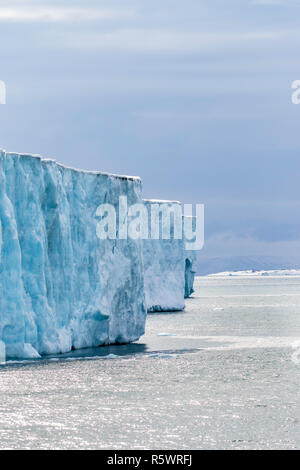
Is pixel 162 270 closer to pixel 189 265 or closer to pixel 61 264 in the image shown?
pixel 189 265

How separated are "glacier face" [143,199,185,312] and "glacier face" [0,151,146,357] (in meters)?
19.5

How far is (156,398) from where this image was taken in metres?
19.7

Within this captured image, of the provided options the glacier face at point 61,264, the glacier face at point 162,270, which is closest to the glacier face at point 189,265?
the glacier face at point 162,270

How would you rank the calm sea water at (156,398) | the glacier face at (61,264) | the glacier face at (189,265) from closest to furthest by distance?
the calm sea water at (156,398) < the glacier face at (61,264) < the glacier face at (189,265)

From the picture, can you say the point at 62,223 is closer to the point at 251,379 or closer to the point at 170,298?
the point at 251,379

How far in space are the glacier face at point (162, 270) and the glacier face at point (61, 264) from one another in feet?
63.9

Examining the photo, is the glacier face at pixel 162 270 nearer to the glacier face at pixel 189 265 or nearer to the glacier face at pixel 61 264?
the glacier face at pixel 189 265

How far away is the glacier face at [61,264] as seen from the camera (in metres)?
24.4

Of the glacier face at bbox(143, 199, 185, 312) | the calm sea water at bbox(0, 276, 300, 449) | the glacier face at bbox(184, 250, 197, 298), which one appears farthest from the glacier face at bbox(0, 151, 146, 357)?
the glacier face at bbox(184, 250, 197, 298)

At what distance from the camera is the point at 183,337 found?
3450cm

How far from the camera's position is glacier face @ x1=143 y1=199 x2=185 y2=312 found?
170 ft

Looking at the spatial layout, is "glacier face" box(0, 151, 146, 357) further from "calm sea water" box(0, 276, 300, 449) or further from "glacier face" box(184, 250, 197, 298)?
"glacier face" box(184, 250, 197, 298)

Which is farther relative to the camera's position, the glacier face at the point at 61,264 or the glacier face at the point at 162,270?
the glacier face at the point at 162,270

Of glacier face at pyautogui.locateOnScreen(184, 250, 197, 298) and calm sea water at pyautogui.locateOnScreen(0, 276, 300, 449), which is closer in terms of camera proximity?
calm sea water at pyautogui.locateOnScreen(0, 276, 300, 449)
